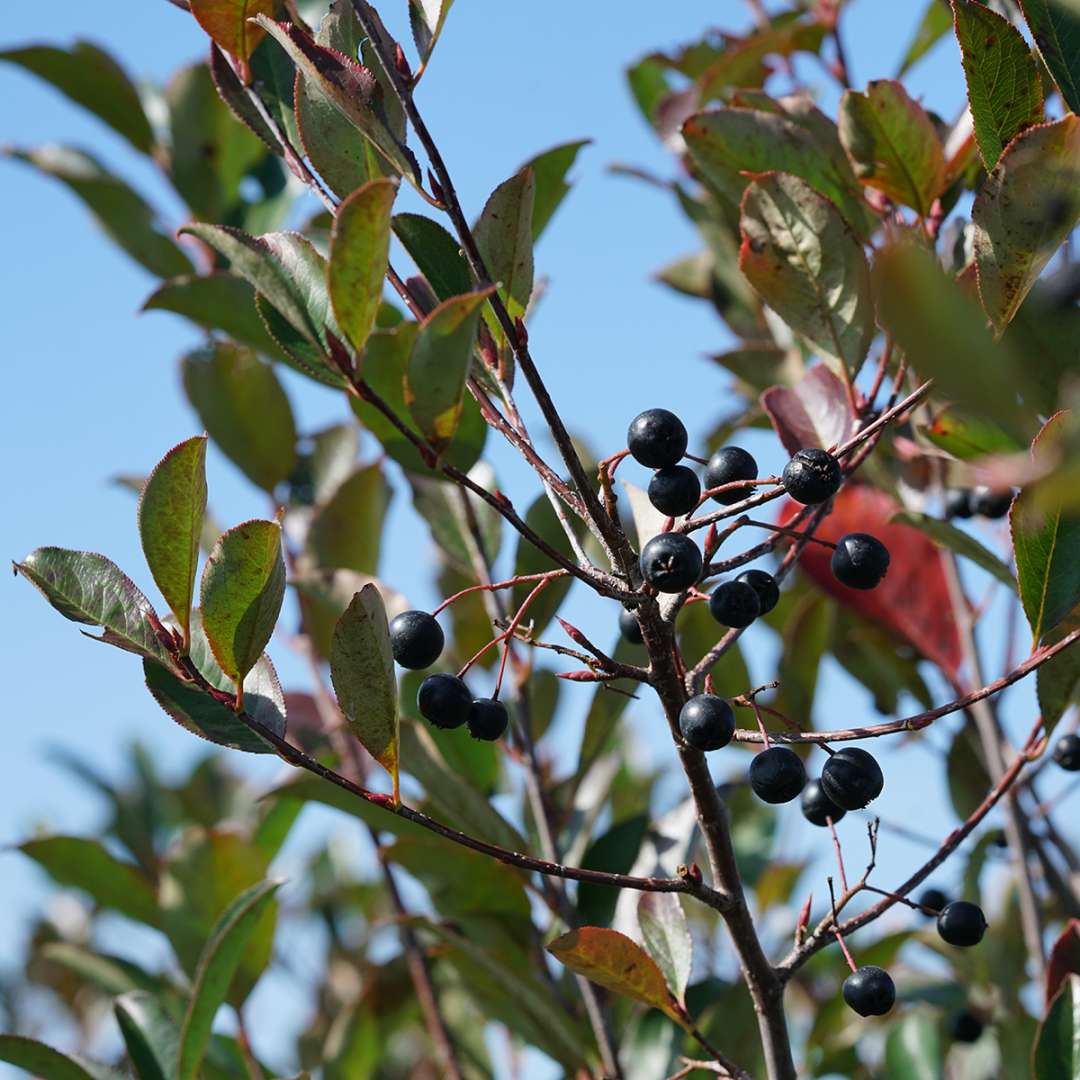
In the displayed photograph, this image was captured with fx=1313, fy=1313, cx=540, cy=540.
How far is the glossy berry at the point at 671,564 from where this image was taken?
104cm

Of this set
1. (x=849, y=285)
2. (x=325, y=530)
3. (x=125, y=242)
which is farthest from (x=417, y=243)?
(x=125, y=242)

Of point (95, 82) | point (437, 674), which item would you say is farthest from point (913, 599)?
point (95, 82)

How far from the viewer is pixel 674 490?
1136 millimetres

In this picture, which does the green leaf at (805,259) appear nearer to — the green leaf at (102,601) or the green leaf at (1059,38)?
the green leaf at (1059,38)

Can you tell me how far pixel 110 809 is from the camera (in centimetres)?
323

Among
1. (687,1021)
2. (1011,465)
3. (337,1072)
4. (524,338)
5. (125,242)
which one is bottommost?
(337,1072)

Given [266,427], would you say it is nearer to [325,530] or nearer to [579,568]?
[325,530]

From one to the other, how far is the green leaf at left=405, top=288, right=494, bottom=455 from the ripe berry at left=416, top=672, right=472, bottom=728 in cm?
Result: 29

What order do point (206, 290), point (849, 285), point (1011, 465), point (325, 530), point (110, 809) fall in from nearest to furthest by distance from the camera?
point (1011, 465)
point (849, 285)
point (206, 290)
point (325, 530)
point (110, 809)

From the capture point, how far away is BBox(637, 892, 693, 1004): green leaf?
1.41 metres

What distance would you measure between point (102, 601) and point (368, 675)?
0.25 meters

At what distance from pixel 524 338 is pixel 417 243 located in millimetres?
192

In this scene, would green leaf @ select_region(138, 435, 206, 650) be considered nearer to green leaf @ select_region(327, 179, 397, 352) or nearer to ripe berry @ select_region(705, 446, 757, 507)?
green leaf @ select_region(327, 179, 397, 352)

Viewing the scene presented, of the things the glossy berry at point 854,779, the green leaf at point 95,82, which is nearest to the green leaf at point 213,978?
the glossy berry at point 854,779
